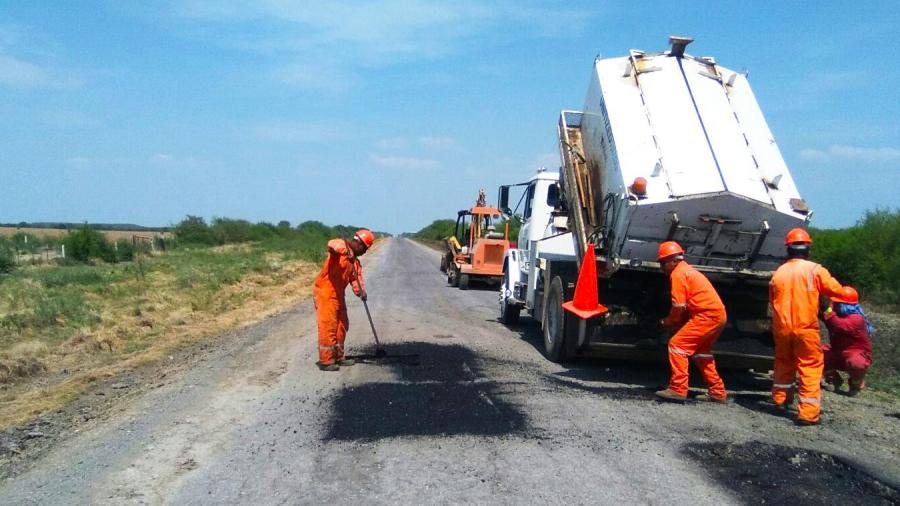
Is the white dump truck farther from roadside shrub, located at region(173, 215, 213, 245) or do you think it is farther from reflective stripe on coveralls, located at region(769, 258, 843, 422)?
roadside shrub, located at region(173, 215, 213, 245)

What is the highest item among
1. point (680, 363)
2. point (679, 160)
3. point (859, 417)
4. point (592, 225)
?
point (679, 160)

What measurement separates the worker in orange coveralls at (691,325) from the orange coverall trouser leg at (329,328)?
369 centimetres

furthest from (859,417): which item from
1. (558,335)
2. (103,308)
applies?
(103,308)

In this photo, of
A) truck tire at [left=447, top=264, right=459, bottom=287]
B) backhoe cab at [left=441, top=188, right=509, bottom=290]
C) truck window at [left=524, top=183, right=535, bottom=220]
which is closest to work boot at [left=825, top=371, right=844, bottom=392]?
truck window at [left=524, top=183, right=535, bottom=220]

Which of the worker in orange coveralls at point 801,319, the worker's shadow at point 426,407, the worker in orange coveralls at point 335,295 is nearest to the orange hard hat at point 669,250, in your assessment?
the worker in orange coveralls at point 801,319

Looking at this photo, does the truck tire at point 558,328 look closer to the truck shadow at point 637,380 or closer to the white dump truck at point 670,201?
the white dump truck at point 670,201

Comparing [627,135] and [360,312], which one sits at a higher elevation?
[627,135]

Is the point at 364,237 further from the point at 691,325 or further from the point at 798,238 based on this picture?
the point at 798,238

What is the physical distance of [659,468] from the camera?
194 inches

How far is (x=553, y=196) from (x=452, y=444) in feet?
20.3

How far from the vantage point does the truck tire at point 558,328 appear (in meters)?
8.62

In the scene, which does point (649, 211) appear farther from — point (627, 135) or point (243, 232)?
point (243, 232)

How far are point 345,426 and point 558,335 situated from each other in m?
3.74

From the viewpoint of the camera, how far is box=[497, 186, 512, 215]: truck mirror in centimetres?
1254
